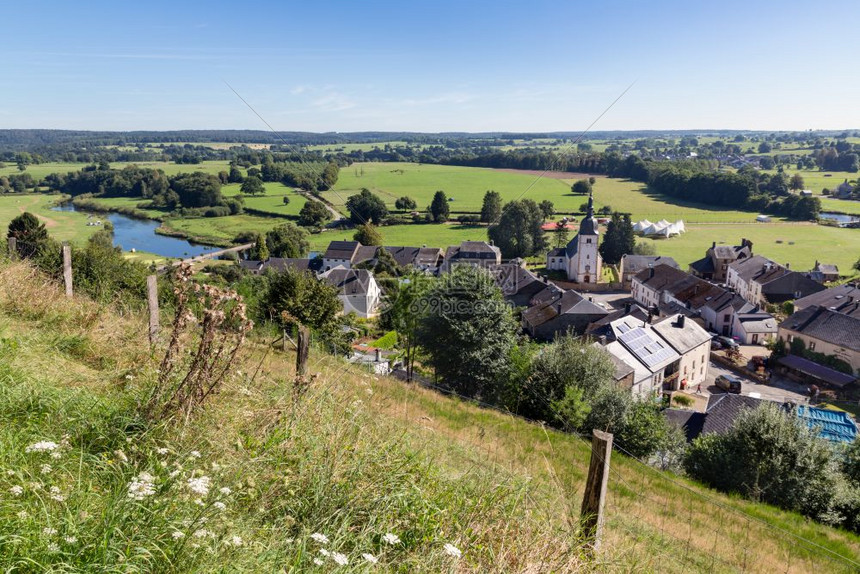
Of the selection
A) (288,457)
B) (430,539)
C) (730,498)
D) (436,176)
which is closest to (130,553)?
(288,457)

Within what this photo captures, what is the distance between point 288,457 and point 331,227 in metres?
82.6

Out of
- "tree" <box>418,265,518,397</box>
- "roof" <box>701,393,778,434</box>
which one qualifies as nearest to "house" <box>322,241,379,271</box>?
"tree" <box>418,265,518,397</box>

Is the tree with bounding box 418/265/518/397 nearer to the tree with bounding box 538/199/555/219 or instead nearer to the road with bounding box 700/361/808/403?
the road with bounding box 700/361/808/403

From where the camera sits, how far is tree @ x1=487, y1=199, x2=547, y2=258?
6794cm

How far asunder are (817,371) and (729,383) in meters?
6.79

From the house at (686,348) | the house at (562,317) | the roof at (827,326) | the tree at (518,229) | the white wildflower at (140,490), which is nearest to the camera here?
the white wildflower at (140,490)

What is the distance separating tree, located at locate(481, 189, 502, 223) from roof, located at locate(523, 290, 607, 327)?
37258 mm

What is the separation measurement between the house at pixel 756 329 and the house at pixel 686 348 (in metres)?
10.1

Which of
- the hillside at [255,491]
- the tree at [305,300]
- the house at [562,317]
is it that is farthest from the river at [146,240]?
the hillside at [255,491]

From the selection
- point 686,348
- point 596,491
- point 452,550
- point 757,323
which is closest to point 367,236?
point 757,323

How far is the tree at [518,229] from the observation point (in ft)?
223

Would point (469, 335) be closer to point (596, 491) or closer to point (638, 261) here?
point (596, 491)

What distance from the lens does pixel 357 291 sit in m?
42.9

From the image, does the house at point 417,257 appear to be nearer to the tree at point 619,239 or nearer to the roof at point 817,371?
the tree at point 619,239
